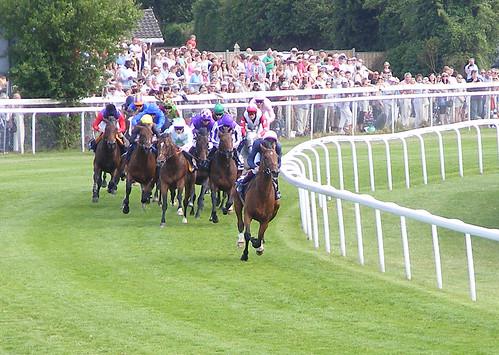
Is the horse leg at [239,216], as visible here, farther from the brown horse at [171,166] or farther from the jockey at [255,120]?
the brown horse at [171,166]

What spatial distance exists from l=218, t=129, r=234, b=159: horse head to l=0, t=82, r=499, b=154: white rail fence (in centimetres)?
756

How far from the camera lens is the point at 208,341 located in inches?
368

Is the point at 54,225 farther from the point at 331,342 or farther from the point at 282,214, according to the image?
→ the point at 331,342

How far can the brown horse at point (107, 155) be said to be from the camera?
19.3 m

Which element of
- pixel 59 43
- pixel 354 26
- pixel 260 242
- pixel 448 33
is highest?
pixel 354 26

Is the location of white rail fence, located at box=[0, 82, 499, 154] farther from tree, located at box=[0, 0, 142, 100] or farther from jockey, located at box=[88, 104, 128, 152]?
jockey, located at box=[88, 104, 128, 152]

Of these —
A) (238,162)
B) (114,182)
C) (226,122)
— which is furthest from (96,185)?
(226,122)

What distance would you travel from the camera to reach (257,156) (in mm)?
14234

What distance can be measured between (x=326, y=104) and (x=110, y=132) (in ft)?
30.0

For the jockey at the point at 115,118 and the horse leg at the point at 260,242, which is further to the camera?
the jockey at the point at 115,118

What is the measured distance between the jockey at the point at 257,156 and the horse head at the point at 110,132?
17.1ft

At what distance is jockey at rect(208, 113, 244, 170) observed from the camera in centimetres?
1682

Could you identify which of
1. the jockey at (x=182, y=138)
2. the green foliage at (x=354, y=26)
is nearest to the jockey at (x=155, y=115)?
the jockey at (x=182, y=138)

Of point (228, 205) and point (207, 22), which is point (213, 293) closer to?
point (228, 205)
